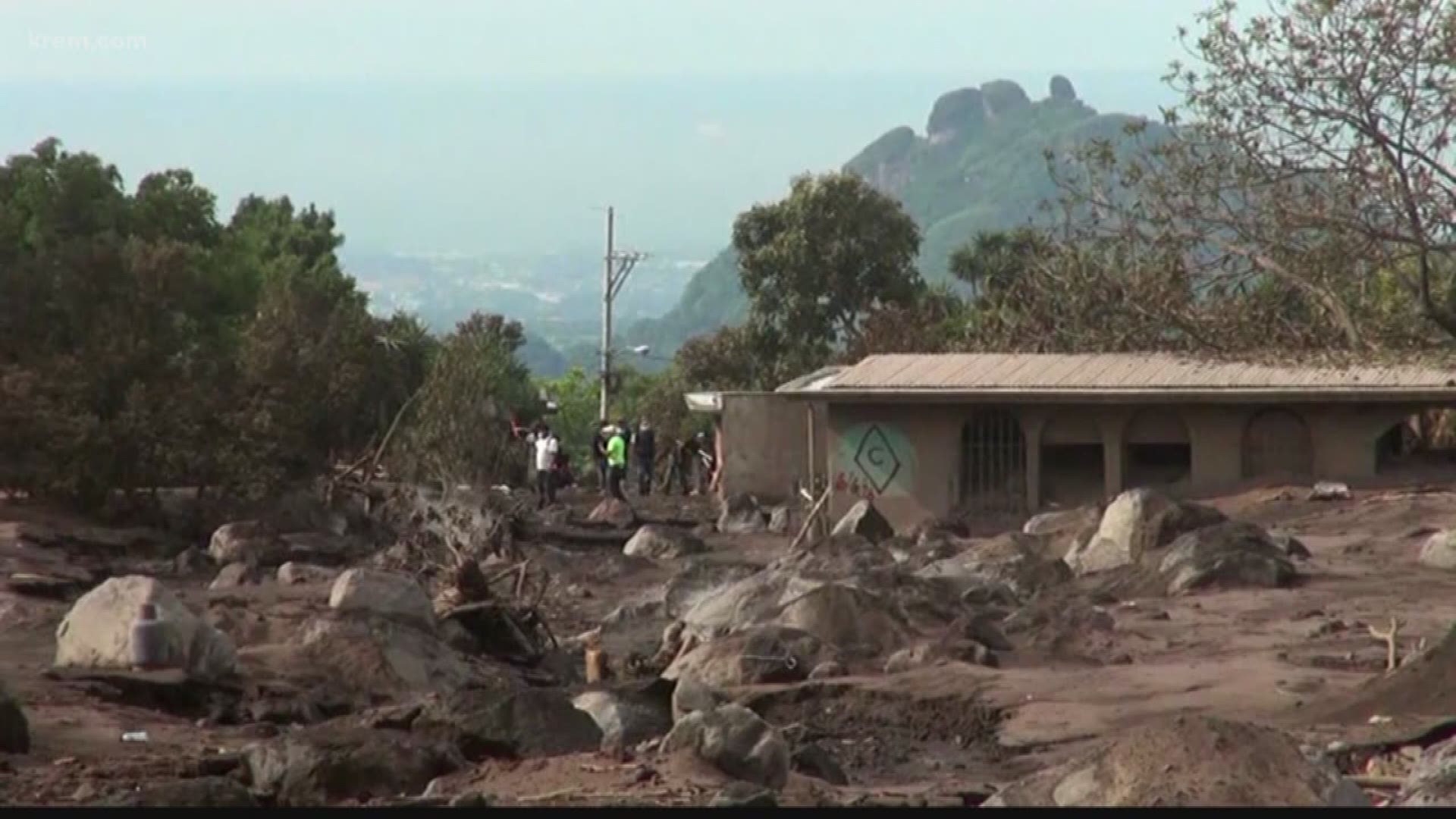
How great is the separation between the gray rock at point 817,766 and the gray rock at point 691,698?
1.64 metres

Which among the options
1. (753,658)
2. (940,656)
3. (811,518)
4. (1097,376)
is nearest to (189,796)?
(753,658)

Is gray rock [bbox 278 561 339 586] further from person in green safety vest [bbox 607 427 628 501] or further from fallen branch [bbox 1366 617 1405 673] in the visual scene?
person in green safety vest [bbox 607 427 628 501]

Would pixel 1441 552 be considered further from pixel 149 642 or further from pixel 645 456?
pixel 645 456

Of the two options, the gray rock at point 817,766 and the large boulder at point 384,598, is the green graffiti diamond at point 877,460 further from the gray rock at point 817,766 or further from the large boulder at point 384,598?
the gray rock at point 817,766

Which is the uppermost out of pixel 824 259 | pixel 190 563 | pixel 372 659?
pixel 824 259

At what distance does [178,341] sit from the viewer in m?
38.7

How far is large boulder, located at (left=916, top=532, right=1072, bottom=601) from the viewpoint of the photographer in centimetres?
2698

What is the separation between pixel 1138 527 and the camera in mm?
29000

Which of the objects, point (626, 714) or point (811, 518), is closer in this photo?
point (626, 714)

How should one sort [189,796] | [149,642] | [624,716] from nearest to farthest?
1. [189,796]
2. [624,716]
3. [149,642]

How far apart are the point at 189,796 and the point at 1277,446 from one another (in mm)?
26580

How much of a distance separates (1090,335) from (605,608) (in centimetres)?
782

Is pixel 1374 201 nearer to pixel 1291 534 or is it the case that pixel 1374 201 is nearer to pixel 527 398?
pixel 1291 534

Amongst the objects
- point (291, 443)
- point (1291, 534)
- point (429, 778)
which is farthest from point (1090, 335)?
point (429, 778)
